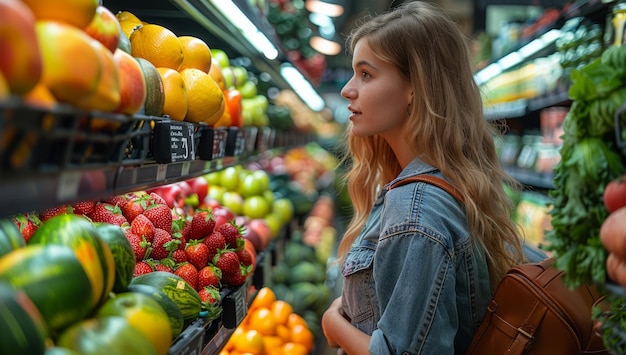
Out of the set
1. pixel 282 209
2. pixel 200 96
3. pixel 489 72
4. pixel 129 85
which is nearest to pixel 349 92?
pixel 200 96

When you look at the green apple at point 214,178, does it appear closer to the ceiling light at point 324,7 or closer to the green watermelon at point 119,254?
the green watermelon at point 119,254

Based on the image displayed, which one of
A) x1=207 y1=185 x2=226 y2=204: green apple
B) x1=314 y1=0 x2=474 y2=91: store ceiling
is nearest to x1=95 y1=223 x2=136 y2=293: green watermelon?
x1=207 y1=185 x2=226 y2=204: green apple

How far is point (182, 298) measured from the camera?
1391 mm

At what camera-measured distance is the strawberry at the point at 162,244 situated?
5.30ft

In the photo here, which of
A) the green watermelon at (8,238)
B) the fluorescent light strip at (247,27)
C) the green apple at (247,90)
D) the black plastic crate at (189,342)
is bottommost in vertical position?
the black plastic crate at (189,342)

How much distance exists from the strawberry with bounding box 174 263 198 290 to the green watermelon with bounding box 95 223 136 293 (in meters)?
0.44

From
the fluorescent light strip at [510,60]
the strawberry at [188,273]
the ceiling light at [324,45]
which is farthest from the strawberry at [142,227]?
the ceiling light at [324,45]

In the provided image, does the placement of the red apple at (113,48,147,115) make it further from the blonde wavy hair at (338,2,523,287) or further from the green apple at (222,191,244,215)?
the green apple at (222,191,244,215)

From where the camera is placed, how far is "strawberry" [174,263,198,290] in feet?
5.32

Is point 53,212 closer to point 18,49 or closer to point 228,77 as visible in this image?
point 18,49

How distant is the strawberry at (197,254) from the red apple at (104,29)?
0.76 m

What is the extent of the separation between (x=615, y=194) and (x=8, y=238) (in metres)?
0.96

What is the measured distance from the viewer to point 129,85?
1049 mm

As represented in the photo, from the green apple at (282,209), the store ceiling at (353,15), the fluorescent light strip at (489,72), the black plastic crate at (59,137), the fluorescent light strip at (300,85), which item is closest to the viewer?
the black plastic crate at (59,137)
